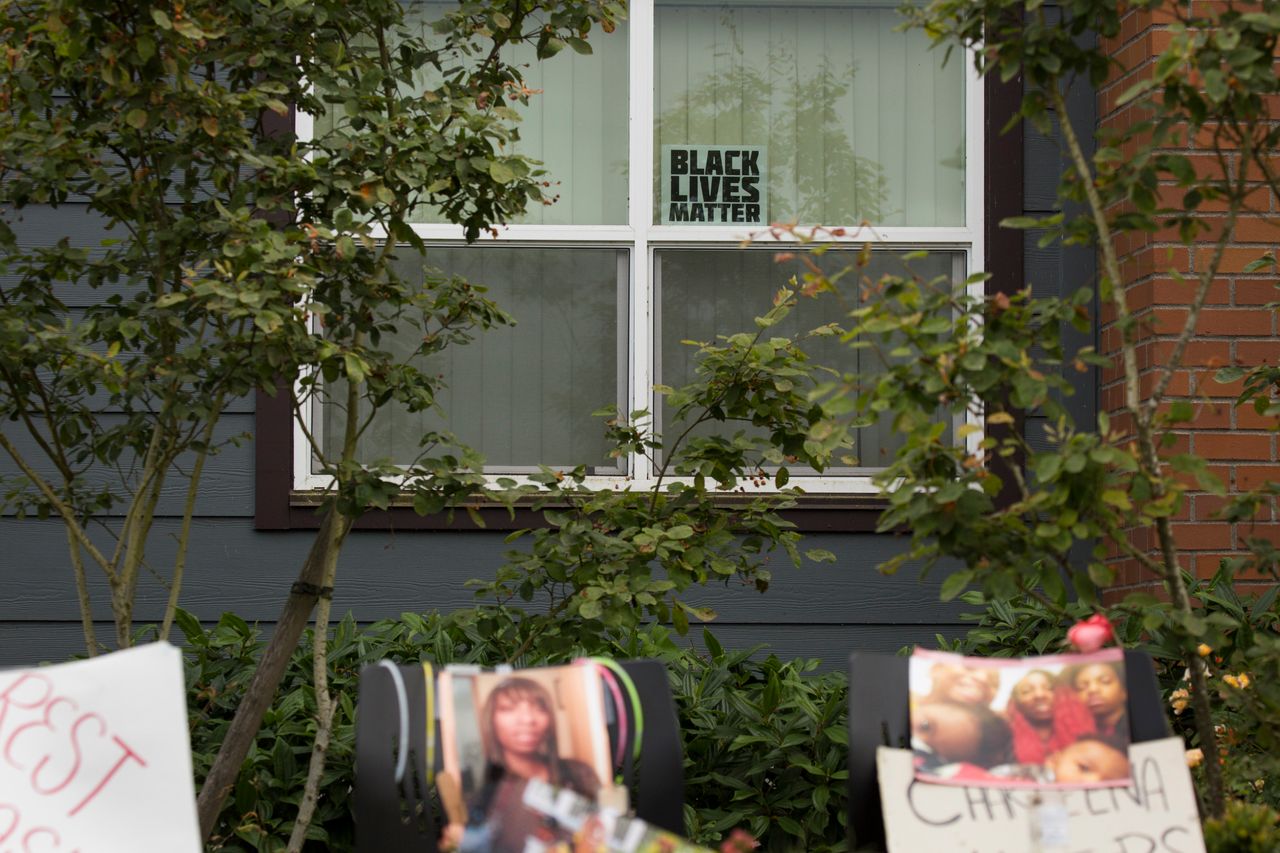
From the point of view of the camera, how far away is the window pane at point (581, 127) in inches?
183

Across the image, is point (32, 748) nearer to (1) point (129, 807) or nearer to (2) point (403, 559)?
(1) point (129, 807)

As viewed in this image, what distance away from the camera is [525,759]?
211cm

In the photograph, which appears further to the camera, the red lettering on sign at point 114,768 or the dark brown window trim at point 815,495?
the dark brown window trim at point 815,495

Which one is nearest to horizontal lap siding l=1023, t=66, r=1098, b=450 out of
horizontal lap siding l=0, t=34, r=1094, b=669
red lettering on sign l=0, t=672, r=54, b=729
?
horizontal lap siding l=0, t=34, r=1094, b=669

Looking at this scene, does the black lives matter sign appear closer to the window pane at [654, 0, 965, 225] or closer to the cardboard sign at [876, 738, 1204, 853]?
the window pane at [654, 0, 965, 225]

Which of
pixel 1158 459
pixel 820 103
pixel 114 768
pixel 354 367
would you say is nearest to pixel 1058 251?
pixel 820 103

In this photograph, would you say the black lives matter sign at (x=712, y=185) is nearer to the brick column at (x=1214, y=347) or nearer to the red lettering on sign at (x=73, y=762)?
the brick column at (x=1214, y=347)

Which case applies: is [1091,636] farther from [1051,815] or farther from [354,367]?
[354,367]

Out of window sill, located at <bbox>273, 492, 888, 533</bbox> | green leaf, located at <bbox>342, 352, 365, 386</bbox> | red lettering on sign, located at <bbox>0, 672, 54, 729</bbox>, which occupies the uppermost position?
green leaf, located at <bbox>342, 352, 365, 386</bbox>

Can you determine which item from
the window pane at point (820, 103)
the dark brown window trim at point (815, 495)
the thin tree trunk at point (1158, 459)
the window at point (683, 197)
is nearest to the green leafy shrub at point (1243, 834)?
the thin tree trunk at point (1158, 459)

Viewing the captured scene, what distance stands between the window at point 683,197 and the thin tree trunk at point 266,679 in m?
1.35

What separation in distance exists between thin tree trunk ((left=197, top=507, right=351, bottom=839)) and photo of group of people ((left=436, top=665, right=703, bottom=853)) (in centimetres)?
111

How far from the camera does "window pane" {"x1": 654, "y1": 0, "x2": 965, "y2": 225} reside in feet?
15.4

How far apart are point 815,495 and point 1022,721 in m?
2.30
